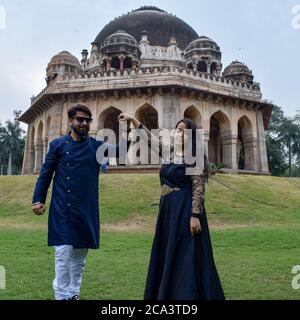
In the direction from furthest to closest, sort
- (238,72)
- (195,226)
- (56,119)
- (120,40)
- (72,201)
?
(238,72)
(120,40)
(56,119)
(72,201)
(195,226)

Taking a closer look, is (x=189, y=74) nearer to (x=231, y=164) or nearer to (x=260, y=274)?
(x=231, y=164)

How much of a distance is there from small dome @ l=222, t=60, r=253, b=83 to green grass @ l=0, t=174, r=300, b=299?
9919 mm

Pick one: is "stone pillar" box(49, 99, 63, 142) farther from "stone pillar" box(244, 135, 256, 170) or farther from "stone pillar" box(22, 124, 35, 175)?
"stone pillar" box(244, 135, 256, 170)

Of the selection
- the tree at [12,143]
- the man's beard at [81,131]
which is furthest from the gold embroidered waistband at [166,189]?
the tree at [12,143]

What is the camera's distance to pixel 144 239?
382 inches

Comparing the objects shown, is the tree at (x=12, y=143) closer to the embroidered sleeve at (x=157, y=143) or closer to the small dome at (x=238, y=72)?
the small dome at (x=238, y=72)

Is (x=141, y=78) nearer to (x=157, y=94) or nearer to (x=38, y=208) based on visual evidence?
(x=157, y=94)

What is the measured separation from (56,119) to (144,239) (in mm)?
15709

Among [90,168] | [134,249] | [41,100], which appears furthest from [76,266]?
[41,100]

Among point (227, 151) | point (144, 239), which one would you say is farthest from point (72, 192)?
point (227, 151)

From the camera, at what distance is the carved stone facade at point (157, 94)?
22.5 meters

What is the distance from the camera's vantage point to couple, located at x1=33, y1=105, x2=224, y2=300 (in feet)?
12.3

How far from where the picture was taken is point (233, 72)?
27.7 m

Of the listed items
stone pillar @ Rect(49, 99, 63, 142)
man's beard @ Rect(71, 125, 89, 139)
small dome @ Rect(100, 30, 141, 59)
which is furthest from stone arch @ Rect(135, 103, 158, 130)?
man's beard @ Rect(71, 125, 89, 139)
